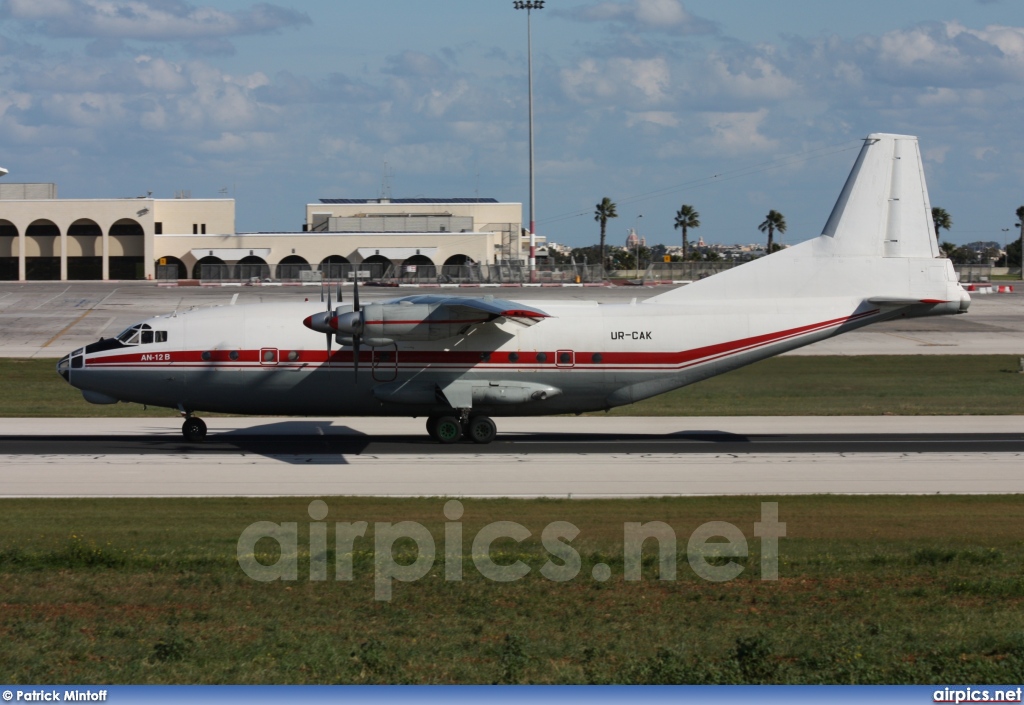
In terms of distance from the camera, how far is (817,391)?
42000 millimetres

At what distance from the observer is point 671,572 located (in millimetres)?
15141

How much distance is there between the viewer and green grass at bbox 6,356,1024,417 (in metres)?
36.5

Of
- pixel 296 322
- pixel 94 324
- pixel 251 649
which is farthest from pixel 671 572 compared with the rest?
pixel 94 324

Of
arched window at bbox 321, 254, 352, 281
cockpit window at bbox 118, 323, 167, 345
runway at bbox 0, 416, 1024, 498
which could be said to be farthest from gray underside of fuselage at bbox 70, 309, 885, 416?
arched window at bbox 321, 254, 352, 281

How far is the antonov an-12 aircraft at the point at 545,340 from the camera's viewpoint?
2788 centimetres

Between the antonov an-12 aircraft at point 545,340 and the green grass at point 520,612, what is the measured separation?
876 cm

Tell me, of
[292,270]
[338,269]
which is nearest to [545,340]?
[338,269]

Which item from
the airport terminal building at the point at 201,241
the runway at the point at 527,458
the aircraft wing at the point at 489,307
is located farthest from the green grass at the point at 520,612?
the airport terminal building at the point at 201,241

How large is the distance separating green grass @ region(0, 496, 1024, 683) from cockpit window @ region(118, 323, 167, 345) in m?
9.24

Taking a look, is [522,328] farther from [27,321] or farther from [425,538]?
[27,321]

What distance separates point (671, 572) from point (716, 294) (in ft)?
50.0

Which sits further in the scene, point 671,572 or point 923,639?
point 671,572

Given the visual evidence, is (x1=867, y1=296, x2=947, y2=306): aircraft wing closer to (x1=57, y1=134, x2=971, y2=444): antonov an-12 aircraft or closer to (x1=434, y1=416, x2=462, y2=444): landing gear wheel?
(x1=57, y1=134, x2=971, y2=444): antonov an-12 aircraft

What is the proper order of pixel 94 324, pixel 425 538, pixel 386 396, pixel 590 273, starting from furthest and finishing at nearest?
pixel 590 273 → pixel 94 324 → pixel 386 396 → pixel 425 538
